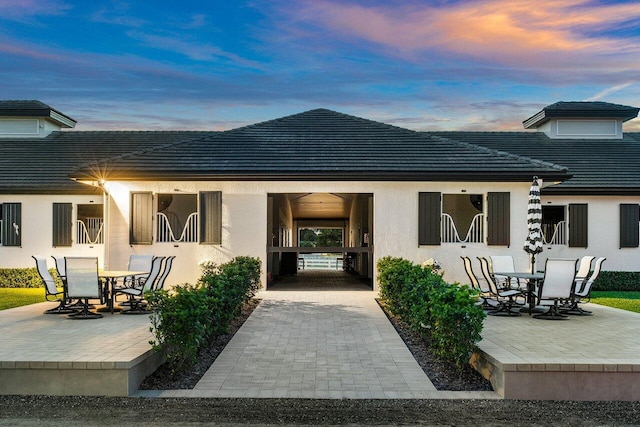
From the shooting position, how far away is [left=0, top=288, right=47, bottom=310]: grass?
13.8 m

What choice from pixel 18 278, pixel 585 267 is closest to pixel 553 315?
pixel 585 267

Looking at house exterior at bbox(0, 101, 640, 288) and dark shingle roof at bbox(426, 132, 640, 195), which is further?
dark shingle roof at bbox(426, 132, 640, 195)

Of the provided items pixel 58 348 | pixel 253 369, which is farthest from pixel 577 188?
pixel 58 348

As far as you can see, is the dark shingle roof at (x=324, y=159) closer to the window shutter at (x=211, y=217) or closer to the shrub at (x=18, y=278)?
the window shutter at (x=211, y=217)

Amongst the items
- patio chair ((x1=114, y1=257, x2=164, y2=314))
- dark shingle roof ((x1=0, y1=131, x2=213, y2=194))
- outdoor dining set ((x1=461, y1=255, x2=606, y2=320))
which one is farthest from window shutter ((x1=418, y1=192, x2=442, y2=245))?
dark shingle roof ((x1=0, y1=131, x2=213, y2=194))

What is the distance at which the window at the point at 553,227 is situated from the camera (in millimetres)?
19142

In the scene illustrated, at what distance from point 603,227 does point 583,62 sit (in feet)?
17.7

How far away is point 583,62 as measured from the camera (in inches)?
706

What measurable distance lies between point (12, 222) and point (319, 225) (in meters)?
14.0

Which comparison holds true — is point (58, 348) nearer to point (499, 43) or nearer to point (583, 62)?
point (499, 43)

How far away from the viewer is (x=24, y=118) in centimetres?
2358

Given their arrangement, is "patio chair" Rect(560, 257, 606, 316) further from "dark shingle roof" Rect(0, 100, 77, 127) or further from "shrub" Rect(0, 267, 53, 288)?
"dark shingle roof" Rect(0, 100, 77, 127)

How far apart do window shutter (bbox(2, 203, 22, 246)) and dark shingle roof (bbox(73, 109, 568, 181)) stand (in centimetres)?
438

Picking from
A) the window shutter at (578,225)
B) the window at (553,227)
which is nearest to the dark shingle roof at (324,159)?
the window shutter at (578,225)
